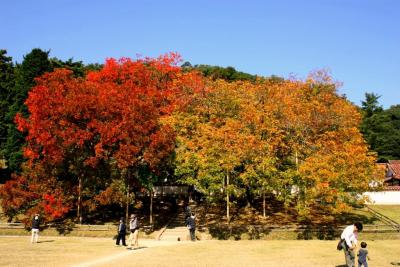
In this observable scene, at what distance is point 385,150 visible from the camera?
6088cm

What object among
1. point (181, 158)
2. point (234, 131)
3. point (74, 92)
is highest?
point (74, 92)

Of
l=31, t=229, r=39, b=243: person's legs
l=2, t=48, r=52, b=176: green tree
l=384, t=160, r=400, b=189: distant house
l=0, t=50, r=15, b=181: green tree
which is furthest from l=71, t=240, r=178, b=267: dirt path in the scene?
l=384, t=160, r=400, b=189: distant house

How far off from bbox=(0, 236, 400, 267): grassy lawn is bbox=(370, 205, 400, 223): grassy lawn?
9817 millimetres

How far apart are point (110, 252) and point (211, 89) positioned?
16140 millimetres

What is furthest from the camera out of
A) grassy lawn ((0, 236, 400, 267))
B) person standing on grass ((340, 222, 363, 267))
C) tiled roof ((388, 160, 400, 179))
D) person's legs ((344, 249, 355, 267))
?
tiled roof ((388, 160, 400, 179))

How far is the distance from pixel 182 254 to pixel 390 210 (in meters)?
25.1

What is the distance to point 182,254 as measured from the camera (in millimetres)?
20625

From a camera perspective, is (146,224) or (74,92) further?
(146,224)

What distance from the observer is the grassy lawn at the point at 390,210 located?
34000 mm

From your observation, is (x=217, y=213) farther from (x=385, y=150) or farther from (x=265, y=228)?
(x=385, y=150)

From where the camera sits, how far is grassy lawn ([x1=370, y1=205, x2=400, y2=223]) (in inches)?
1339

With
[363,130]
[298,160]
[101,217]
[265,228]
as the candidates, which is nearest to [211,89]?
[298,160]

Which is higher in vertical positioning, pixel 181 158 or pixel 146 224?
pixel 181 158

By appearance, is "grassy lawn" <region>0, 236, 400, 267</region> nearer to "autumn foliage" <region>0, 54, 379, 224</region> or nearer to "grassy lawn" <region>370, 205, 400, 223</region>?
"autumn foliage" <region>0, 54, 379, 224</region>
